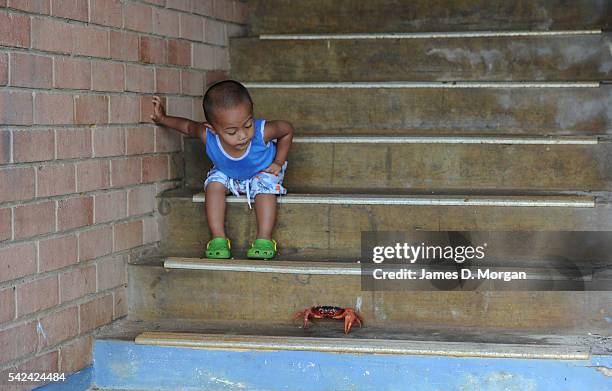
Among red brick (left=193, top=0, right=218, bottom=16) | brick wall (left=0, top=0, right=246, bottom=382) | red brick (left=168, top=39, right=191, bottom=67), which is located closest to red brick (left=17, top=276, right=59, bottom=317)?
brick wall (left=0, top=0, right=246, bottom=382)

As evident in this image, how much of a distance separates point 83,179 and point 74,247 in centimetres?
24

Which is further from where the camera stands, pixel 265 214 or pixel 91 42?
pixel 265 214

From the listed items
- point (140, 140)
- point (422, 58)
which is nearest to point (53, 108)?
point (140, 140)

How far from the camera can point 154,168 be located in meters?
3.46

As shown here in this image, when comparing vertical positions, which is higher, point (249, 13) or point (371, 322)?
point (249, 13)

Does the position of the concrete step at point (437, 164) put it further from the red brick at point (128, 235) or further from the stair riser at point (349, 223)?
the red brick at point (128, 235)

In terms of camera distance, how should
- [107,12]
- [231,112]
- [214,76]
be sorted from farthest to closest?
[214,76], [231,112], [107,12]

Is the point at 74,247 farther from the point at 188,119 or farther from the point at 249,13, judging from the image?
the point at 249,13

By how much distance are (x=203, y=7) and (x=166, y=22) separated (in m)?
0.39

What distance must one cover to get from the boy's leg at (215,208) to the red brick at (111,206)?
1.04ft

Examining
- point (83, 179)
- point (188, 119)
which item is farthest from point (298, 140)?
point (83, 179)

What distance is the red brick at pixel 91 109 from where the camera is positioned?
2930 mm

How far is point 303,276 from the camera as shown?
3070 mm

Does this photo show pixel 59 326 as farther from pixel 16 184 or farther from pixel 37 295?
pixel 16 184
